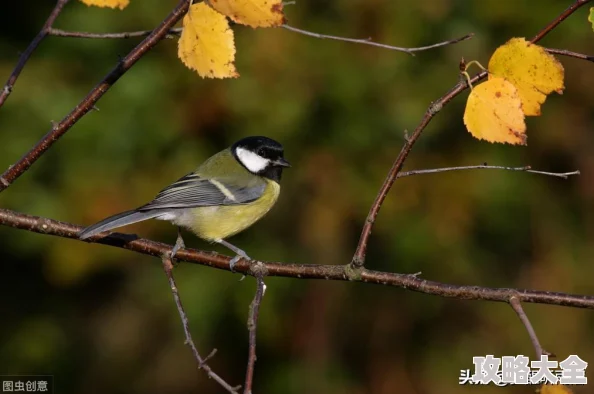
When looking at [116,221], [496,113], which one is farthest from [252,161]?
[496,113]

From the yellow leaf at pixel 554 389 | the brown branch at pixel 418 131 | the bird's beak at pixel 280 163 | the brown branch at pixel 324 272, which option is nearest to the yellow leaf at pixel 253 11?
the brown branch at pixel 418 131

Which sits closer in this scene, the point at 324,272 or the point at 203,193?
the point at 324,272

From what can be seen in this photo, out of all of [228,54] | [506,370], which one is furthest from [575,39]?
[228,54]

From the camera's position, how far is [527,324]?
1.56 meters

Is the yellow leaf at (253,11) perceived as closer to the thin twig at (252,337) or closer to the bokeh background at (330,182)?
the thin twig at (252,337)

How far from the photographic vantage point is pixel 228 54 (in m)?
1.57

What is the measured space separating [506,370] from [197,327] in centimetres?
257

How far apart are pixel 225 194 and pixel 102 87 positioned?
4.85ft

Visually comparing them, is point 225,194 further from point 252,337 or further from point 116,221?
point 252,337

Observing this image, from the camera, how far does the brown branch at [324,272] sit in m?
1.79

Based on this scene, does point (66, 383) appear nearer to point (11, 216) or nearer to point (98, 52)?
point (98, 52)

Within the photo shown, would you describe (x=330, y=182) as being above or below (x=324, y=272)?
above

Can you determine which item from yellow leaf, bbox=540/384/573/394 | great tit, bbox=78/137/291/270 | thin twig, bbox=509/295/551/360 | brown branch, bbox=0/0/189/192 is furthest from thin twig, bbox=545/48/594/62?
great tit, bbox=78/137/291/270

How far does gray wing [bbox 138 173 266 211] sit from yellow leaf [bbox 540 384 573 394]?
185 cm
